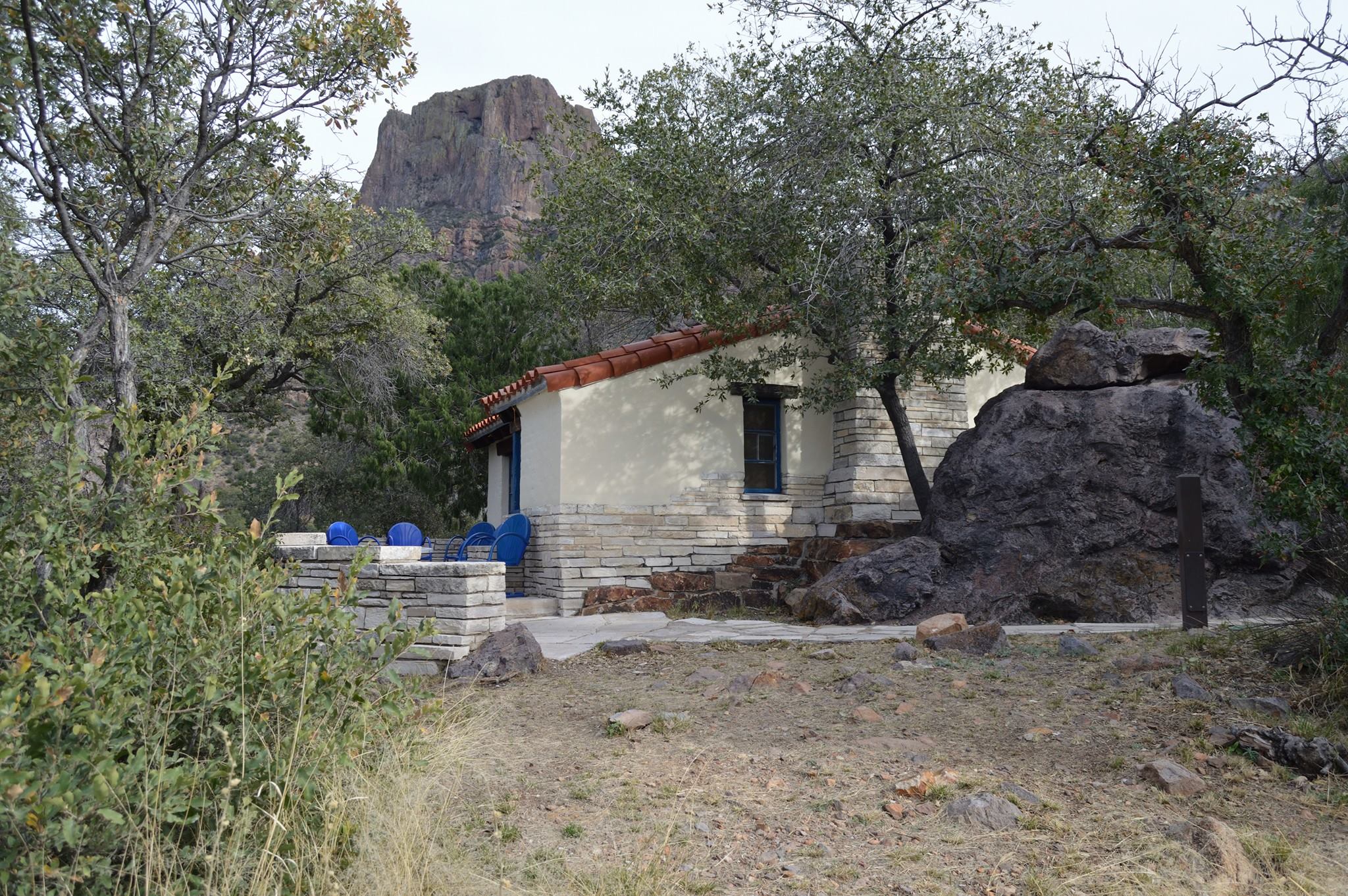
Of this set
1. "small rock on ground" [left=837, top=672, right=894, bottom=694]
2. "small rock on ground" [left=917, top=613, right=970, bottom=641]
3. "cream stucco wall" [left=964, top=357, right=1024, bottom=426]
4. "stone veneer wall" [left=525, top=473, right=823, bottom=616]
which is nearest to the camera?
"small rock on ground" [left=837, top=672, right=894, bottom=694]

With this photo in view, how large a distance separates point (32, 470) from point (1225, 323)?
22.7 ft

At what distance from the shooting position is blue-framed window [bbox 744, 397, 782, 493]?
38.3 feet

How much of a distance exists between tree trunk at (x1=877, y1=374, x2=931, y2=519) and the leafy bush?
8.11m

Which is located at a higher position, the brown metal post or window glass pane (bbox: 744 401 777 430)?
window glass pane (bbox: 744 401 777 430)

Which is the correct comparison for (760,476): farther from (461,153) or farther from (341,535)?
(461,153)

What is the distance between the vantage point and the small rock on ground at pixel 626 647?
7.34 meters

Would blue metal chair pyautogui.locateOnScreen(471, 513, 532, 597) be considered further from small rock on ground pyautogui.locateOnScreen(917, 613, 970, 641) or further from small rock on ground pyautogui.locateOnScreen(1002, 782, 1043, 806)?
small rock on ground pyautogui.locateOnScreen(1002, 782, 1043, 806)

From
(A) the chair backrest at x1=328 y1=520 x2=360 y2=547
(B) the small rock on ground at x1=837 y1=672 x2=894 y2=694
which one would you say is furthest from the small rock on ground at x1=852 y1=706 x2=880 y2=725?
(A) the chair backrest at x1=328 y1=520 x2=360 y2=547

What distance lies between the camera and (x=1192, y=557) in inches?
292

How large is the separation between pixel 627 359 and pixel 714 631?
361 centimetres

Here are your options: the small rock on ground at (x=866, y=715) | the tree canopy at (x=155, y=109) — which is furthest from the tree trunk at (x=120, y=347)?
the small rock on ground at (x=866, y=715)

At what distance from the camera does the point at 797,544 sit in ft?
38.1

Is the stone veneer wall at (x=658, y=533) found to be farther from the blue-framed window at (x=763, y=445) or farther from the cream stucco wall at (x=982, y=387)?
the cream stucco wall at (x=982, y=387)

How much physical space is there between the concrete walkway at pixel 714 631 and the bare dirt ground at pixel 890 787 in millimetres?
1491
